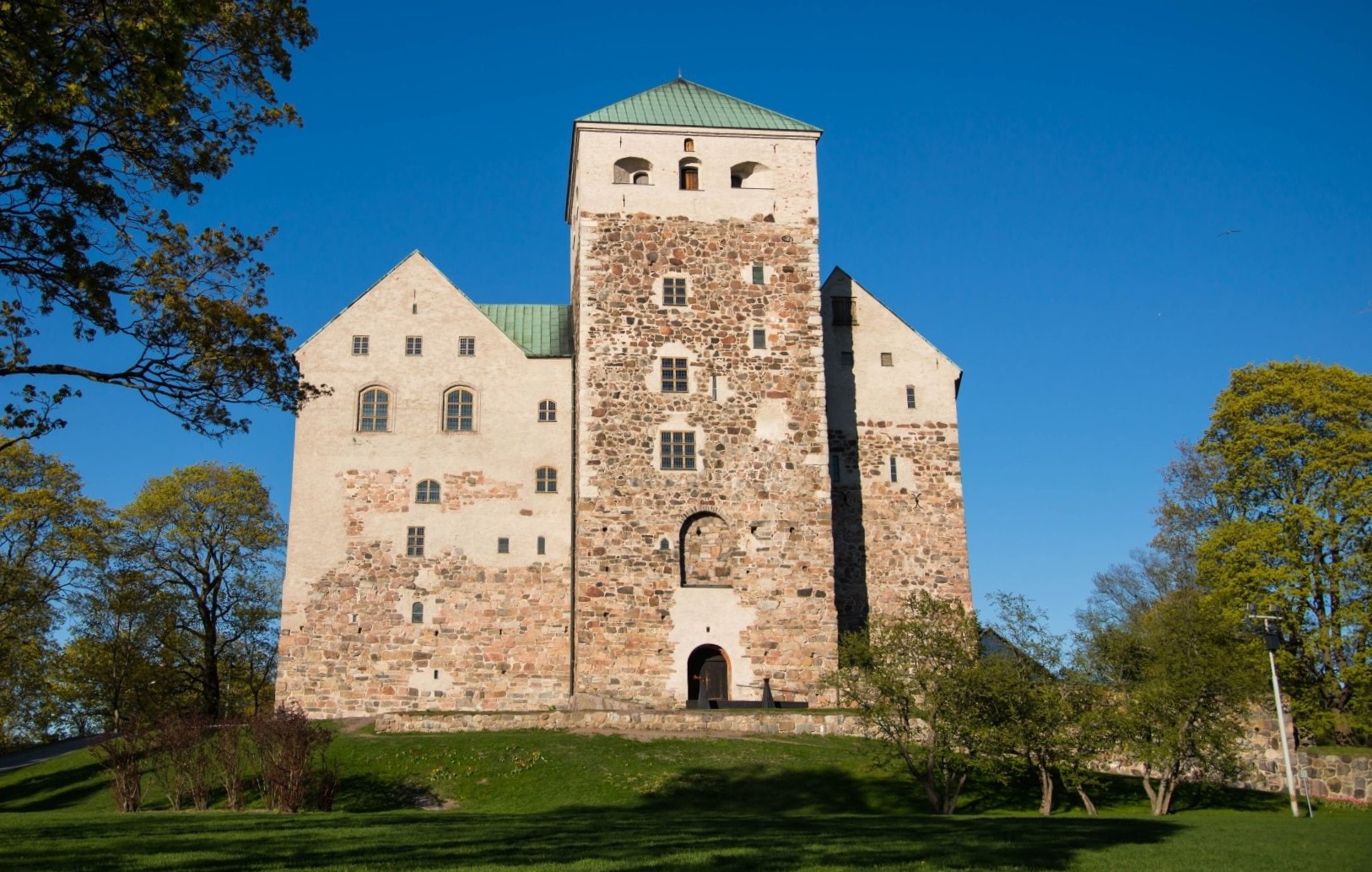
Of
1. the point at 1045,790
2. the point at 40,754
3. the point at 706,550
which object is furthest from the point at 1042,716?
the point at 40,754

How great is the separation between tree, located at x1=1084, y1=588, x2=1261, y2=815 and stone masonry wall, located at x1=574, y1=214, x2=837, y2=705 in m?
9.67

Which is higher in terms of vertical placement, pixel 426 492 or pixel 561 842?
pixel 426 492

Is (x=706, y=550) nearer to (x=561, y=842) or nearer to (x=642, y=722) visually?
(x=642, y=722)

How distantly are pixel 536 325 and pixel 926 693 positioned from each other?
21212mm

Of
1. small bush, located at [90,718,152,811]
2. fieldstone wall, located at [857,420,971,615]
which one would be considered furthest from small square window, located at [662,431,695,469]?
small bush, located at [90,718,152,811]

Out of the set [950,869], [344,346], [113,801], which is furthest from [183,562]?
[950,869]

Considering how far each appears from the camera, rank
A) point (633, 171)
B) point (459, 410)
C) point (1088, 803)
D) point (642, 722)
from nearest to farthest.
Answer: point (1088, 803)
point (642, 722)
point (459, 410)
point (633, 171)

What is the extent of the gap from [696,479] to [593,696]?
7090 mm

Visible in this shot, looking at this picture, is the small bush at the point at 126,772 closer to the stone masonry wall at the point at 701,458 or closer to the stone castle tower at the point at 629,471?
the stone castle tower at the point at 629,471

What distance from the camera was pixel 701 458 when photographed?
37.5m

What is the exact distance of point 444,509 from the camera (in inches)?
1501

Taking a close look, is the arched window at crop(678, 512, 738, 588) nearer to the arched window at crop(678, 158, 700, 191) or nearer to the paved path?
the arched window at crop(678, 158, 700, 191)

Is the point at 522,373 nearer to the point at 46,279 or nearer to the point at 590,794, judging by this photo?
the point at 590,794

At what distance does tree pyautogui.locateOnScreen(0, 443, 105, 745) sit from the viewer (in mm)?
40406
